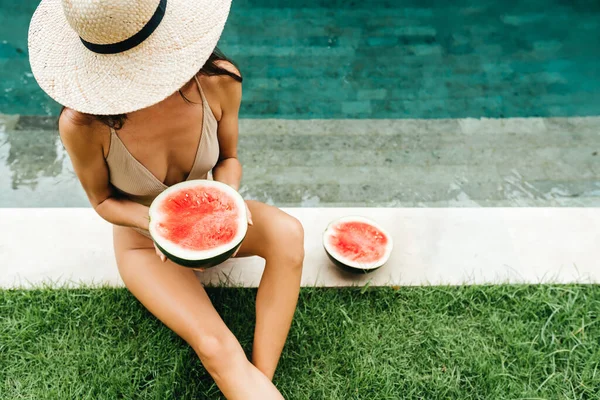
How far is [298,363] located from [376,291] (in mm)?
592

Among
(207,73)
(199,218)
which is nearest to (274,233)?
(199,218)

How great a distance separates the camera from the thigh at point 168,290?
2244 millimetres

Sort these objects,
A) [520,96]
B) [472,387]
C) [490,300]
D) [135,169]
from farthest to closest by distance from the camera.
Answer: [520,96] < [490,300] < [472,387] < [135,169]

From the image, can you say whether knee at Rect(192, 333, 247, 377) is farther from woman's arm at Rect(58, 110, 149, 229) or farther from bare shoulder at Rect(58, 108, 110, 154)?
bare shoulder at Rect(58, 108, 110, 154)

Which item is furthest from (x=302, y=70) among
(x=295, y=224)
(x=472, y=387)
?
(x=472, y=387)

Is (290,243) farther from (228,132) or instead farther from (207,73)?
(207,73)

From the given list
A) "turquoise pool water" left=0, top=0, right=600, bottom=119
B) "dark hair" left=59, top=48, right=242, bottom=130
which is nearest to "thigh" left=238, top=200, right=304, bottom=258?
"dark hair" left=59, top=48, right=242, bottom=130

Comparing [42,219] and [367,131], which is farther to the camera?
[367,131]

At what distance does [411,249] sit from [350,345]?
0.70m

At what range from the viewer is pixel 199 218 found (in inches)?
87.9

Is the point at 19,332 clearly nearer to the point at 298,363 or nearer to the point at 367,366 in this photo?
the point at 298,363

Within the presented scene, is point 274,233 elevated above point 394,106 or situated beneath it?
elevated above

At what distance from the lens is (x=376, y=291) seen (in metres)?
2.92

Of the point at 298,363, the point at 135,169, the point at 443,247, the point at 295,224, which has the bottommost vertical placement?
the point at 298,363
